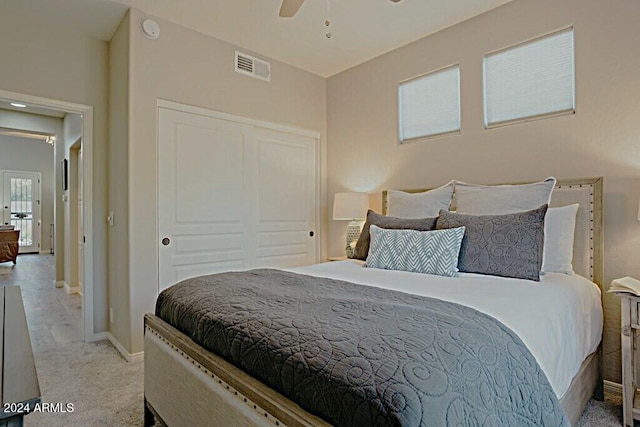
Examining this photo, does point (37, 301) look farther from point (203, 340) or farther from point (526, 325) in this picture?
point (526, 325)

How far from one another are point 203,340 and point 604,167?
258 centimetres

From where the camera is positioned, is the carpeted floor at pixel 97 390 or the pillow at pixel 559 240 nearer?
the carpeted floor at pixel 97 390

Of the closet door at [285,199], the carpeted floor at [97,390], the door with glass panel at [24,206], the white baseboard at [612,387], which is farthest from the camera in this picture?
A: the door with glass panel at [24,206]

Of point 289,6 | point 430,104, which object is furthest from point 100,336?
point 430,104

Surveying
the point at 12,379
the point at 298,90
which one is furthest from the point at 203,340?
the point at 298,90

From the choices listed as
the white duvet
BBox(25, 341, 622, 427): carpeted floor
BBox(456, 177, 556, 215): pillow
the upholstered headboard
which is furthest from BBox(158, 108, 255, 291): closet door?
the upholstered headboard

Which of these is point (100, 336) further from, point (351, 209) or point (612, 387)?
point (612, 387)

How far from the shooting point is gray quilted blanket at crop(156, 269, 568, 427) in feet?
2.86

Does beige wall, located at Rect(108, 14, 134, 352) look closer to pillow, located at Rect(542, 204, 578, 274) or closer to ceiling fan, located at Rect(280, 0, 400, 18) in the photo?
ceiling fan, located at Rect(280, 0, 400, 18)

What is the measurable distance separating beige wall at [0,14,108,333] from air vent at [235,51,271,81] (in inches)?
47.5

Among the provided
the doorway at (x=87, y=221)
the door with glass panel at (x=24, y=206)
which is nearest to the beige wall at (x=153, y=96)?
the doorway at (x=87, y=221)

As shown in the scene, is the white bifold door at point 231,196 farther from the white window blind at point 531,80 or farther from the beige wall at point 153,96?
the white window blind at point 531,80

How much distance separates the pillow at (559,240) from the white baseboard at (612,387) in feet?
2.53

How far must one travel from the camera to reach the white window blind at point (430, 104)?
10.7ft
